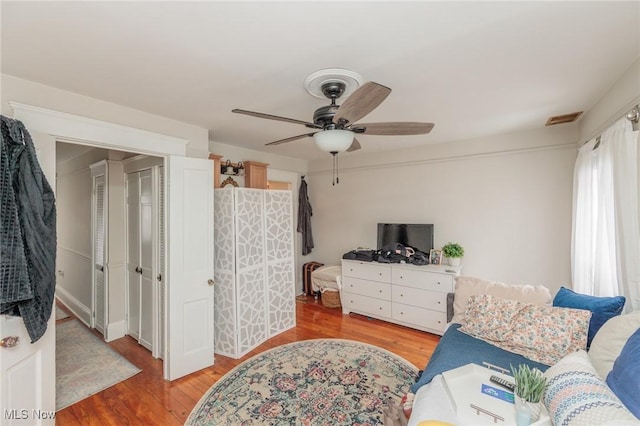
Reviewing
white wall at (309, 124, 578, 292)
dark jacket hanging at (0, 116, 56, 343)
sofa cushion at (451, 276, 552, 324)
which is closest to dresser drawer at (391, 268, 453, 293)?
white wall at (309, 124, 578, 292)

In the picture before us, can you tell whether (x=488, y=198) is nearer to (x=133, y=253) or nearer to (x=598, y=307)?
(x=598, y=307)

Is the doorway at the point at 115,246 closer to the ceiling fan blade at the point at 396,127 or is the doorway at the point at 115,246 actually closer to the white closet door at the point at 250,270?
the white closet door at the point at 250,270

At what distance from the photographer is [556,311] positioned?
73.6 inches

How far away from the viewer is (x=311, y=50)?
4.89 feet

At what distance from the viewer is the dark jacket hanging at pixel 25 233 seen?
156 centimetres

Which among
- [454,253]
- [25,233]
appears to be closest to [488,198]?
[454,253]

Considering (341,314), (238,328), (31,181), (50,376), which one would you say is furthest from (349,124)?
(341,314)

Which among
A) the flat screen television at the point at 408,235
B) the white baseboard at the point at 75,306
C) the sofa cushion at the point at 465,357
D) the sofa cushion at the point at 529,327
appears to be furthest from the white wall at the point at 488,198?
the white baseboard at the point at 75,306

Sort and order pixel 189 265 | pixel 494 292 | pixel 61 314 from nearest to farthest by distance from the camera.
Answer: pixel 494 292 < pixel 189 265 < pixel 61 314

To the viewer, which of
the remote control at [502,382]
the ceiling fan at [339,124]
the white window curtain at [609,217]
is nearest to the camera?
the remote control at [502,382]

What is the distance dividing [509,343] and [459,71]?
1894mm

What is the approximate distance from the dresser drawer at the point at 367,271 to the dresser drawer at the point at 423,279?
101 millimetres

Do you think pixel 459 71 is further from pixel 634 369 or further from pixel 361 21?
pixel 634 369

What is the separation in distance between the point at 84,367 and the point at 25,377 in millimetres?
1230
